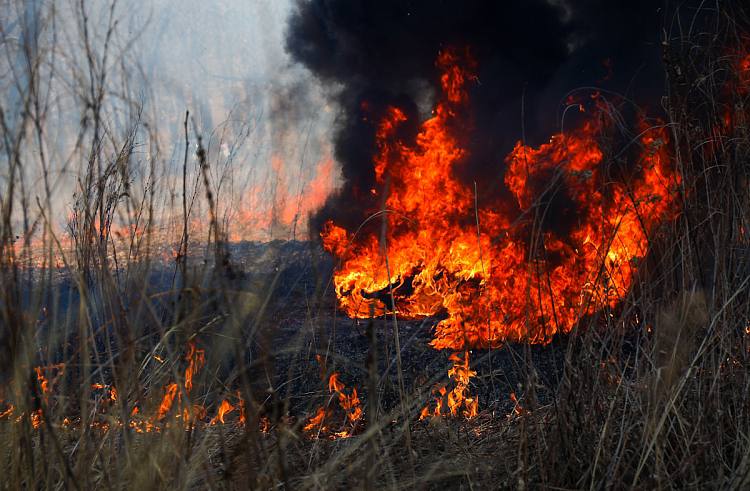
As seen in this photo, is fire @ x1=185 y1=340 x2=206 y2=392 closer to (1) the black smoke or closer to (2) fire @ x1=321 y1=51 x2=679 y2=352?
(2) fire @ x1=321 y1=51 x2=679 y2=352

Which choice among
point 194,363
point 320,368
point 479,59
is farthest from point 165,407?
point 479,59

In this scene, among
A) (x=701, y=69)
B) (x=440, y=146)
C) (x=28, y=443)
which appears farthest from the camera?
(x=440, y=146)

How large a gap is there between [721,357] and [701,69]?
1.01 metres

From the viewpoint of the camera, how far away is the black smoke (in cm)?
689

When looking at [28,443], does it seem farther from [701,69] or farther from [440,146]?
[440,146]

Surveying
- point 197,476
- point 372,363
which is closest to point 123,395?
point 197,476

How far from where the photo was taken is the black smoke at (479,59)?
6895 mm

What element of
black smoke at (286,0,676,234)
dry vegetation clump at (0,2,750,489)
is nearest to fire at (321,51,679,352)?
black smoke at (286,0,676,234)

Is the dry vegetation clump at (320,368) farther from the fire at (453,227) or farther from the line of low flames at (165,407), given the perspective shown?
the fire at (453,227)

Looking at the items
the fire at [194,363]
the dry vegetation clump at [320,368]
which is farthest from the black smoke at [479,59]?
the fire at [194,363]

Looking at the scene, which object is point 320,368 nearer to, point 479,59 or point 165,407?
point 165,407

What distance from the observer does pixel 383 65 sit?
7.87 m

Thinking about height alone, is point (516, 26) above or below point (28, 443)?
above

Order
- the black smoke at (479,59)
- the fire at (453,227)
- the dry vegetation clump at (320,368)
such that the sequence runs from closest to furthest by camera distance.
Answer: the dry vegetation clump at (320,368) < the fire at (453,227) < the black smoke at (479,59)
